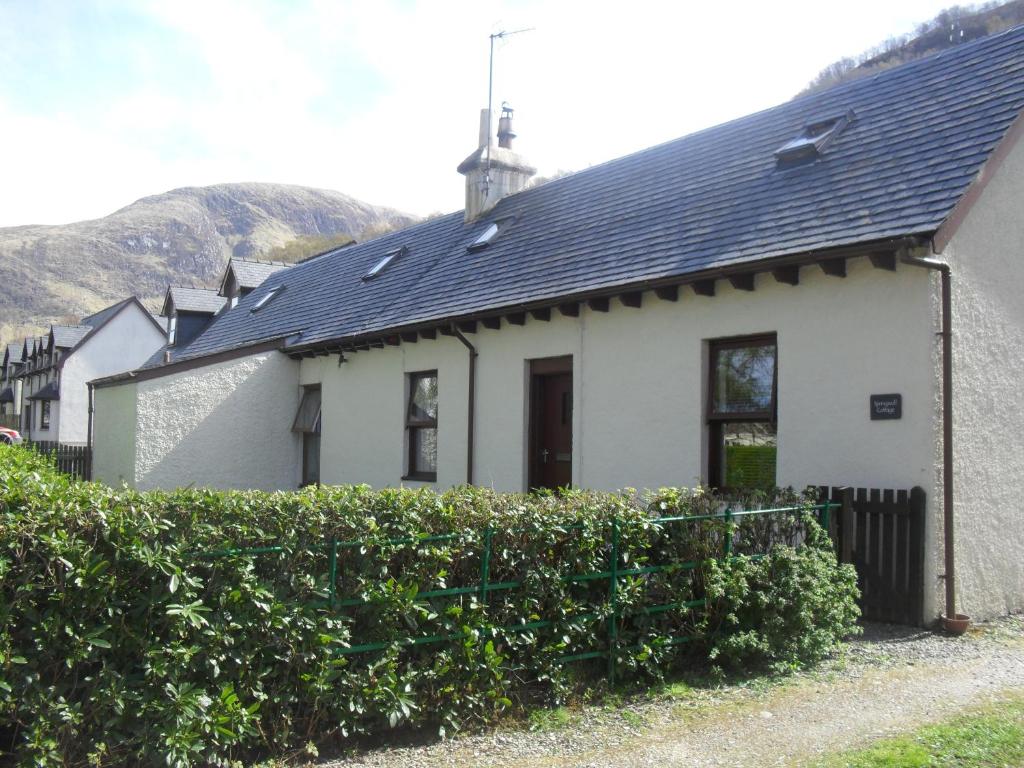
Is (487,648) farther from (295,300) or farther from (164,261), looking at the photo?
(164,261)

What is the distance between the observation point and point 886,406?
8594 millimetres

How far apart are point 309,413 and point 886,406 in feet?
40.7

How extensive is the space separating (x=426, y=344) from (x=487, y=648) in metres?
9.62

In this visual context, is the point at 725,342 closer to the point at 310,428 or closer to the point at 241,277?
the point at 310,428

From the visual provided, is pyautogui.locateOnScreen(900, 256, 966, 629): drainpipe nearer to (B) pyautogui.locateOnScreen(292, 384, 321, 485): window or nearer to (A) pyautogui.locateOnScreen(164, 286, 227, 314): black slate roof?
(B) pyautogui.locateOnScreen(292, 384, 321, 485): window

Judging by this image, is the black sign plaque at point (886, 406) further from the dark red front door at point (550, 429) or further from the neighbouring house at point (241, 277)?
the neighbouring house at point (241, 277)

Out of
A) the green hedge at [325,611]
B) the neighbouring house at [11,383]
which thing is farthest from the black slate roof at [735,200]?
the neighbouring house at [11,383]

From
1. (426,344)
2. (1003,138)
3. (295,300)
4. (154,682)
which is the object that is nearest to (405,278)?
(426,344)

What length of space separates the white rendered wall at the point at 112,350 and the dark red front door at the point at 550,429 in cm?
4143

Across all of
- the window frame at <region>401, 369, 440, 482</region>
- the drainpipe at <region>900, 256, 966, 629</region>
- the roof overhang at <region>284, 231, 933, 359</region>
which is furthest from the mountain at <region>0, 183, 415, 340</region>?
the drainpipe at <region>900, 256, 966, 629</region>

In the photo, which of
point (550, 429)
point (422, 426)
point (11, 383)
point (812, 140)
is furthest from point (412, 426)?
point (11, 383)

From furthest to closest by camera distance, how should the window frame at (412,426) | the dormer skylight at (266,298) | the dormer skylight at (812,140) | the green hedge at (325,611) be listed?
the dormer skylight at (266,298) → the window frame at (412,426) → the dormer skylight at (812,140) → the green hedge at (325,611)

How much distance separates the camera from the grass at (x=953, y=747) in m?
4.98

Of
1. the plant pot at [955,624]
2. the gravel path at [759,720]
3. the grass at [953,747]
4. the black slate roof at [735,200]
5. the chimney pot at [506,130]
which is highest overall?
the chimney pot at [506,130]
